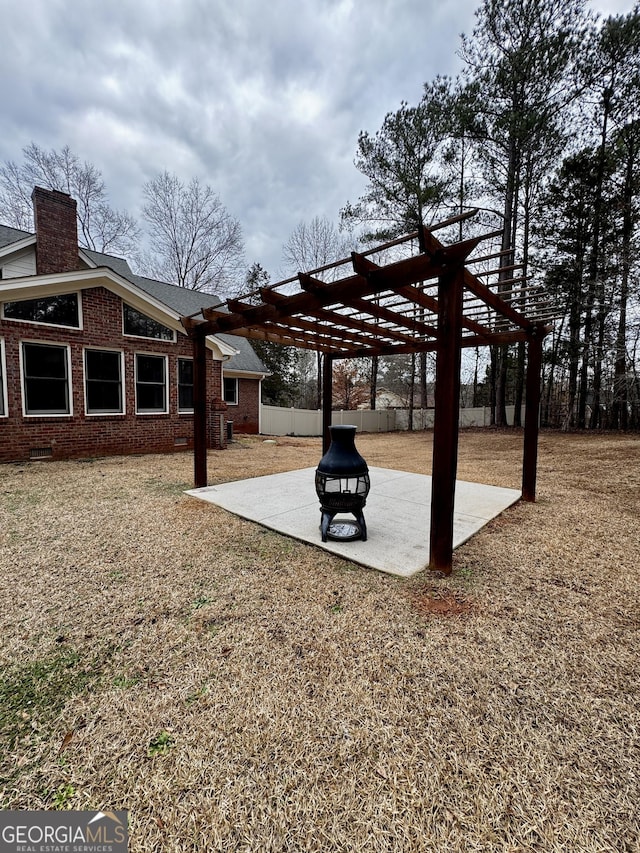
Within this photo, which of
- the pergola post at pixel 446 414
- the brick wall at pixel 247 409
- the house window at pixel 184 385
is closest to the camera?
the pergola post at pixel 446 414

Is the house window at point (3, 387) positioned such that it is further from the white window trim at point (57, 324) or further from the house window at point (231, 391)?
the house window at point (231, 391)

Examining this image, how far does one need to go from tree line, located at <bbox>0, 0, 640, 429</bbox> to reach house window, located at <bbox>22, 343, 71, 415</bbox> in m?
11.7

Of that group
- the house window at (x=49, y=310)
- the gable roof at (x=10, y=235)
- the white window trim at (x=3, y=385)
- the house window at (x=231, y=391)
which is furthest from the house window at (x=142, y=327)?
the house window at (x=231, y=391)

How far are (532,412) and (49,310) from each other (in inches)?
357

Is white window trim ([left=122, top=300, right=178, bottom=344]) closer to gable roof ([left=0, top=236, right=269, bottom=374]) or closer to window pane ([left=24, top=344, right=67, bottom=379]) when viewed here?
window pane ([left=24, top=344, right=67, bottom=379])

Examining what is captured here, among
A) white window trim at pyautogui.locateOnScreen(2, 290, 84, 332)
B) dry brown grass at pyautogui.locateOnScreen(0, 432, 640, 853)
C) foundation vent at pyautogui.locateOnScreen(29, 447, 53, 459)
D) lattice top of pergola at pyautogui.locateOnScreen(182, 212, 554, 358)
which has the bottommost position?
dry brown grass at pyautogui.locateOnScreen(0, 432, 640, 853)

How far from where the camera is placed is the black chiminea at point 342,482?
11.2 feet

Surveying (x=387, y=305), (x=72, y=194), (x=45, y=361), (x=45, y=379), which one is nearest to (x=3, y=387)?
(x=45, y=379)

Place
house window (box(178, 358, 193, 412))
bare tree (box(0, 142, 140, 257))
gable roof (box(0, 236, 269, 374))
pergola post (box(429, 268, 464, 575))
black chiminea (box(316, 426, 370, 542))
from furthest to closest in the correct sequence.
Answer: bare tree (box(0, 142, 140, 257)) < gable roof (box(0, 236, 269, 374)) < house window (box(178, 358, 193, 412)) < black chiminea (box(316, 426, 370, 542)) < pergola post (box(429, 268, 464, 575))

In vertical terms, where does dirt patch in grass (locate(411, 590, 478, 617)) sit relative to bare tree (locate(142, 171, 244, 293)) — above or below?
below

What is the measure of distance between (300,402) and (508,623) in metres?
22.9

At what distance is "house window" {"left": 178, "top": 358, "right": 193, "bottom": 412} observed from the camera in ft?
31.6

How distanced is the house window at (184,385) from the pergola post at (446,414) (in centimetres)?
817

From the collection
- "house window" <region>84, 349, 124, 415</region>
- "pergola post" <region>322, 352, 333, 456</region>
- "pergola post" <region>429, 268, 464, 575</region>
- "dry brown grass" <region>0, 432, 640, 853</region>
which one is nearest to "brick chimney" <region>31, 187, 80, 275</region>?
"house window" <region>84, 349, 124, 415</region>
